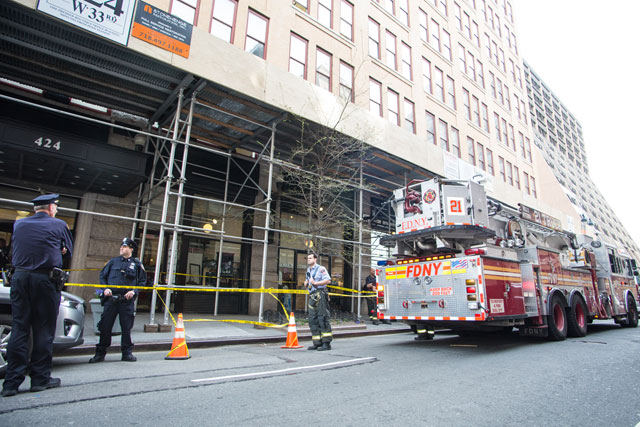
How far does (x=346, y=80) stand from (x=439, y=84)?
8193 mm

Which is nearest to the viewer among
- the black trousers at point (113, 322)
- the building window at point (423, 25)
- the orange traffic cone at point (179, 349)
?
the black trousers at point (113, 322)

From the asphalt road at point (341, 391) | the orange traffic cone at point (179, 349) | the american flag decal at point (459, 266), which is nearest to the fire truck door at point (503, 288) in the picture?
the american flag decal at point (459, 266)

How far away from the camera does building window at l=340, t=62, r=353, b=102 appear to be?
568 inches

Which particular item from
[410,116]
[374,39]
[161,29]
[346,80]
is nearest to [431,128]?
[410,116]

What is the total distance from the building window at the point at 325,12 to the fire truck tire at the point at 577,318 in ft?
41.6

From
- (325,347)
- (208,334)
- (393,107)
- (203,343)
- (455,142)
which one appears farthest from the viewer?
(455,142)

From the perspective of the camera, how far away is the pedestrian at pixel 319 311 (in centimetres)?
716

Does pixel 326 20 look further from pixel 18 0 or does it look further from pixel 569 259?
pixel 569 259

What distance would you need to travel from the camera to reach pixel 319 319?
23.6ft

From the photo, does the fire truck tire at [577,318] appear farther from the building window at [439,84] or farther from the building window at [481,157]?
the building window at [481,157]

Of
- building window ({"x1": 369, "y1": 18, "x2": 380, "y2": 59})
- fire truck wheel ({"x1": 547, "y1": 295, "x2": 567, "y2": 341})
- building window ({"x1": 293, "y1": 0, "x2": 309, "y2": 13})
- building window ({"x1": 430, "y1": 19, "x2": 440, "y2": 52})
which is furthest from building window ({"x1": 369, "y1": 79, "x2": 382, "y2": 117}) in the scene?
fire truck wheel ({"x1": 547, "y1": 295, "x2": 567, "y2": 341})

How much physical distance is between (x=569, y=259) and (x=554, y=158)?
63.7 meters

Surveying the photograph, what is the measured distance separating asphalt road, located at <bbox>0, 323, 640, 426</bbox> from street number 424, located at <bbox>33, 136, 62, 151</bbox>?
554 cm

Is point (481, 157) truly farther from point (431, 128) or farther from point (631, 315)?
point (631, 315)
